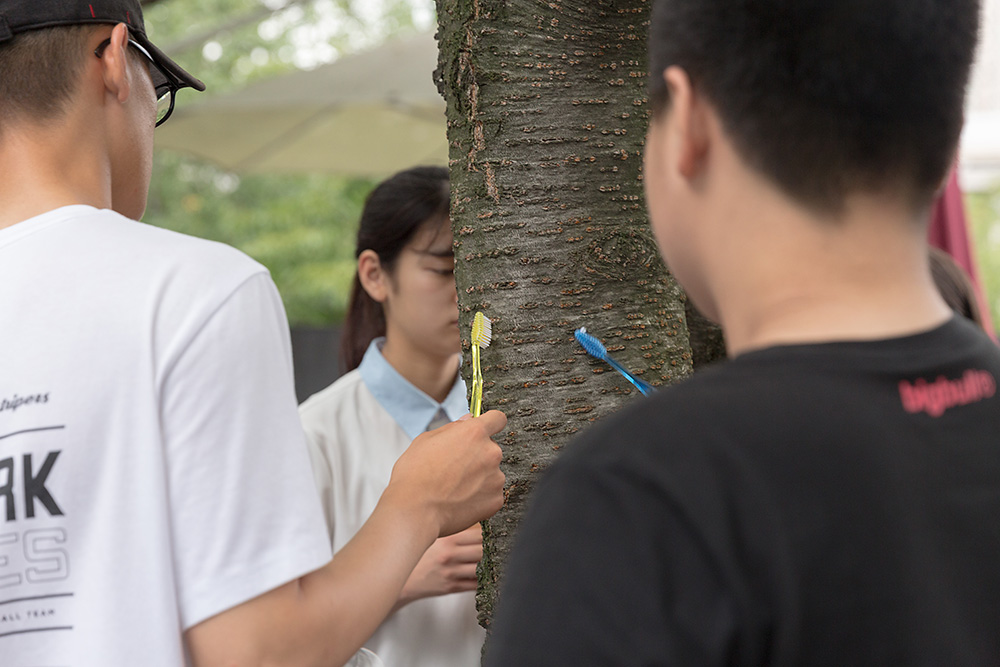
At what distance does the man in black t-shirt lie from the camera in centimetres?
67

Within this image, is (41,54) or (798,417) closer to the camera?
(798,417)

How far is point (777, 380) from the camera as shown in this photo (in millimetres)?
707

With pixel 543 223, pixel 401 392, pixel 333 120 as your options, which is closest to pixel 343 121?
pixel 333 120

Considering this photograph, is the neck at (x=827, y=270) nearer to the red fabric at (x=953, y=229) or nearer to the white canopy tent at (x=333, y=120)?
the red fabric at (x=953, y=229)

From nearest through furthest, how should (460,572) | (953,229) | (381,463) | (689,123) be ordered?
1. (689,123)
2. (460,572)
3. (381,463)
4. (953,229)

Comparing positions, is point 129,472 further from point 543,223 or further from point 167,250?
point 543,223

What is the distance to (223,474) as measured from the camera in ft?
3.38

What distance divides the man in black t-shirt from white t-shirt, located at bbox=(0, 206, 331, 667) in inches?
16.3

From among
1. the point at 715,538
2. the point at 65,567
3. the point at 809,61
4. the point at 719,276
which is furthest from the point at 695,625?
the point at 65,567

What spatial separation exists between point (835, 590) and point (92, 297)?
2.67 feet

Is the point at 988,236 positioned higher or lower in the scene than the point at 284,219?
lower

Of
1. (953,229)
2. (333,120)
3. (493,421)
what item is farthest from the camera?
(333,120)

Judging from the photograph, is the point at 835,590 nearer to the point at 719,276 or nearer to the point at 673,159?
the point at 719,276

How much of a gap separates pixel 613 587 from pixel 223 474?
521mm
